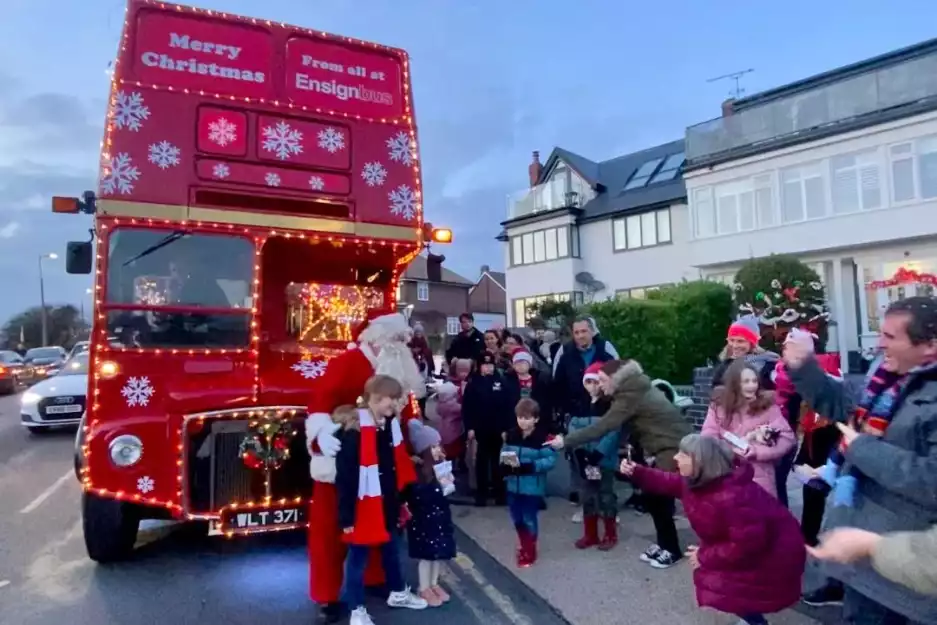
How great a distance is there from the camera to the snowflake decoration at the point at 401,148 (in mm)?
6500

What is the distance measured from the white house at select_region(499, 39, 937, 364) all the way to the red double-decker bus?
14149 millimetres

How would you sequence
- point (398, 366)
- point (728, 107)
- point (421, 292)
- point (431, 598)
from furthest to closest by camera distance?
1. point (421, 292)
2. point (728, 107)
3. point (398, 366)
4. point (431, 598)

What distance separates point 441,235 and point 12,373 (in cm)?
2471

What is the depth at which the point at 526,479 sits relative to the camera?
546cm

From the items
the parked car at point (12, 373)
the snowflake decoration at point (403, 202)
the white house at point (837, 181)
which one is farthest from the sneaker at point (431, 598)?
the parked car at point (12, 373)

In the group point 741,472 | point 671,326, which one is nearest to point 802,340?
point 741,472

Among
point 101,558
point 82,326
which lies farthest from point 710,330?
point 82,326

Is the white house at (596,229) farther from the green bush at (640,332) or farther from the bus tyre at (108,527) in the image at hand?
the bus tyre at (108,527)

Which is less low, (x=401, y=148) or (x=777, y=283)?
(x=401, y=148)

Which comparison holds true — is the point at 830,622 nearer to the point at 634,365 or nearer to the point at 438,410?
the point at 634,365

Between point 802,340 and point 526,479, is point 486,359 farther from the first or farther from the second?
point 802,340

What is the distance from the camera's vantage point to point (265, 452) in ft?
17.7

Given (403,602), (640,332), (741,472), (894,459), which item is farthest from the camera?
(640,332)

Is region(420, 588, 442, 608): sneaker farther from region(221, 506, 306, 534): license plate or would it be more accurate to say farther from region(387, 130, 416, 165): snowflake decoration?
region(387, 130, 416, 165): snowflake decoration
